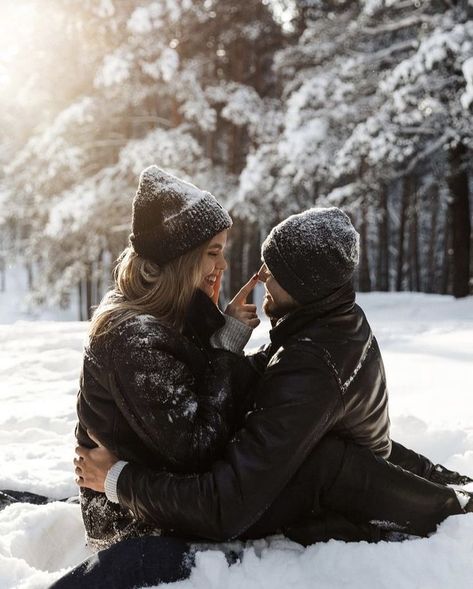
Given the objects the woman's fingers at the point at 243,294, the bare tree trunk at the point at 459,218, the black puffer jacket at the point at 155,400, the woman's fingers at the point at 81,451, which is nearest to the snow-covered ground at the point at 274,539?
the black puffer jacket at the point at 155,400

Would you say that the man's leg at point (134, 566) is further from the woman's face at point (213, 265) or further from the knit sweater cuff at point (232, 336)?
the woman's face at point (213, 265)

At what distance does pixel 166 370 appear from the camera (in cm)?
233

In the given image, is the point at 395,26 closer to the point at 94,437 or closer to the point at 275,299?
the point at 275,299

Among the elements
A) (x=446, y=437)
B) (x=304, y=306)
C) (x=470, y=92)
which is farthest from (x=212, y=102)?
(x=304, y=306)

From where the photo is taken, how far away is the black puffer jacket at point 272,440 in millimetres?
2168

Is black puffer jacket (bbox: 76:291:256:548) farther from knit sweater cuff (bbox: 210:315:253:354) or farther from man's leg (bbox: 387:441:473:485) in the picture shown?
man's leg (bbox: 387:441:473:485)

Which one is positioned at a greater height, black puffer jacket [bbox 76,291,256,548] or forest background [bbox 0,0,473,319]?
forest background [bbox 0,0,473,319]

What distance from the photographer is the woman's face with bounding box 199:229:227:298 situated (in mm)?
2748

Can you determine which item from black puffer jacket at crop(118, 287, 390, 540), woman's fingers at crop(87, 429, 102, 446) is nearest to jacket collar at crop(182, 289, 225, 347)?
black puffer jacket at crop(118, 287, 390, 540)

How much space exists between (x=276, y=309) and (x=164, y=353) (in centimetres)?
54

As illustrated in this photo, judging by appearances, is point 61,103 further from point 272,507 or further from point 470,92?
point 272,507

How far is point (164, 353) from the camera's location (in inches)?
93.6

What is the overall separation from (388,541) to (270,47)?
15623 millimetres

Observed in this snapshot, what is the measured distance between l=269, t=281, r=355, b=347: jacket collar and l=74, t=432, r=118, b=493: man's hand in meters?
0.87
